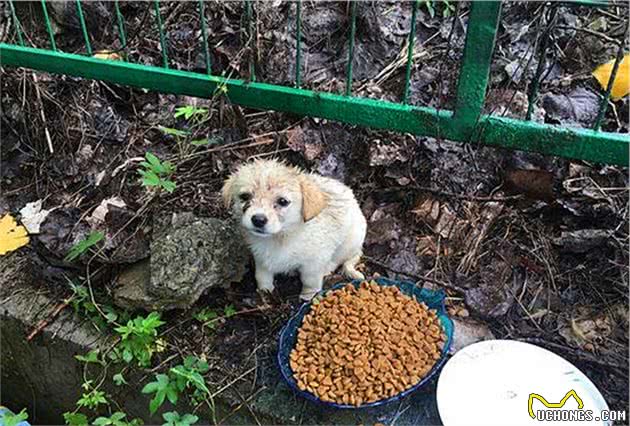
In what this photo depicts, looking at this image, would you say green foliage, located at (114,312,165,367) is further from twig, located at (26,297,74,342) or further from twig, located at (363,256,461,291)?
twig, located at (363,256,461,291)

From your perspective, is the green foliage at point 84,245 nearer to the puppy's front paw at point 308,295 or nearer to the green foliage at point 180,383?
the green foliage at point 180,383

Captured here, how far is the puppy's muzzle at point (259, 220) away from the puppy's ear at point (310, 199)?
169 mm

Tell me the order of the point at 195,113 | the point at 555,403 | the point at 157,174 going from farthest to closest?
the point at 195,113 → the point at 157,174 → the point at 555,403

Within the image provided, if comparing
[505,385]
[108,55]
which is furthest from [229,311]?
[108,55]

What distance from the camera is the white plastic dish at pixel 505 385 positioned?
2.13 metres

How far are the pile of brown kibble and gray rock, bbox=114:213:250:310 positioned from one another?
43 centimetres

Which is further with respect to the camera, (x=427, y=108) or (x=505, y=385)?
(x=427, y=108)

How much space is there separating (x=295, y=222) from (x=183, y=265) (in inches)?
19.8

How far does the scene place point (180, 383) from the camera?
2.32 metres

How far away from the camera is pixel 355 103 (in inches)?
101

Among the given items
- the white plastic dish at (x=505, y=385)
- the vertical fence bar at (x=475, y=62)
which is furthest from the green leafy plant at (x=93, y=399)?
the vertical fence bar at (x=475, y=62)

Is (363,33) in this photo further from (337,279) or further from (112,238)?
(112,238)

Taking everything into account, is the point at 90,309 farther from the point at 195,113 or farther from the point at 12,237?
the point at 195,113

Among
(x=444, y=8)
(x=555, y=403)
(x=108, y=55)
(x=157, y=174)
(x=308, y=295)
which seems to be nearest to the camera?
(x=555, y=403)
